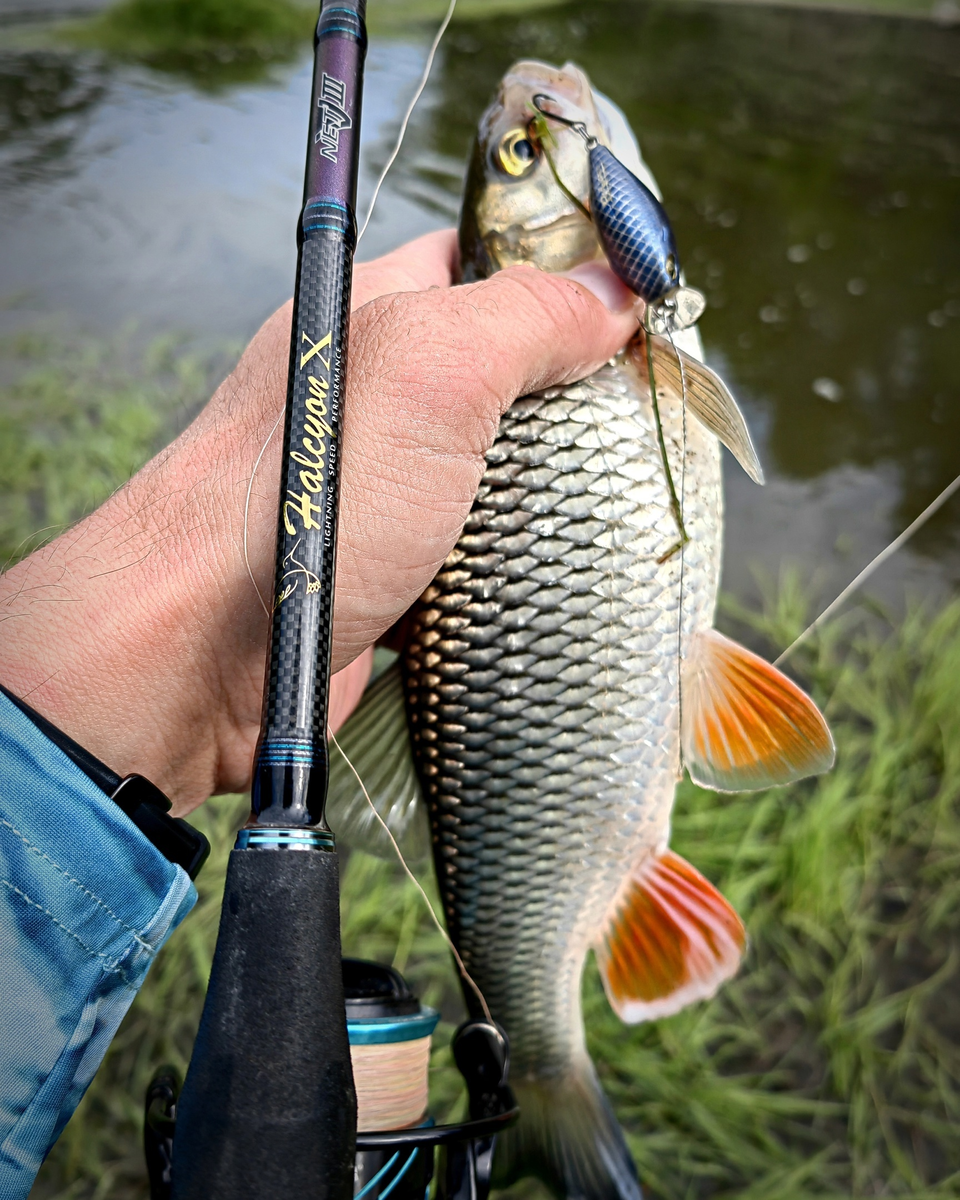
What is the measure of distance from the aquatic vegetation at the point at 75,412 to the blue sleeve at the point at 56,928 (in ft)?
7.76

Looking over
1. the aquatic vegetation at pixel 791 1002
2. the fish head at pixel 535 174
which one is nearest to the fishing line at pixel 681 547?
the fish head at pixel 535 174

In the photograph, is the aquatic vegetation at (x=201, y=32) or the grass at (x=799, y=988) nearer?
the grass at (x=799, y=988)

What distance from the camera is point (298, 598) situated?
856mm

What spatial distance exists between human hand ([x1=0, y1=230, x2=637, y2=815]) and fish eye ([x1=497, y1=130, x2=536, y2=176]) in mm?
198

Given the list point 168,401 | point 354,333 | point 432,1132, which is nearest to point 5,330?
point 168,401

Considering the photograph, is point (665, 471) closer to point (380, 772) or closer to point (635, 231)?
point (635, 231)

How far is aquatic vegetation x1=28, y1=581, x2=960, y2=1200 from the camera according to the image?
195cm

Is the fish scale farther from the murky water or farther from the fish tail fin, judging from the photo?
the murky water

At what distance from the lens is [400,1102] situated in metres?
1.08

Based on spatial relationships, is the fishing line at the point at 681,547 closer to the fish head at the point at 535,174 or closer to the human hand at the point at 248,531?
the human hand at the point at 248,531

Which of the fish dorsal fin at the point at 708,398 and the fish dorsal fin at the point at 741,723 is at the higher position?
the fish dorsal fin at the point at 708,398

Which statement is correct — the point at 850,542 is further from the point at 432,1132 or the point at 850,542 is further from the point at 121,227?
the point at 121,227

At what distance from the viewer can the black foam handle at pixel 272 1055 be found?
65 cm

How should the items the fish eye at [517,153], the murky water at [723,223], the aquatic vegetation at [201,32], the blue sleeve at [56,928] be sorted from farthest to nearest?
the aquatic vegetation at [201,32] → the murky water at [723,223] → the fish eye at [517,153] → the blue sleeve at [56,928]
